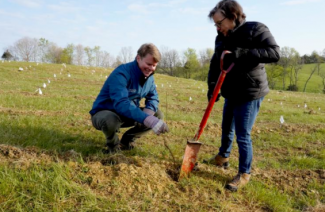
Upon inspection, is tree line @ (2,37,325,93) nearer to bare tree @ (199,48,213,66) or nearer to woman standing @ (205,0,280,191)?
bare tree @ (199,48,213,66)

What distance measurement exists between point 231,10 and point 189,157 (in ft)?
5.65

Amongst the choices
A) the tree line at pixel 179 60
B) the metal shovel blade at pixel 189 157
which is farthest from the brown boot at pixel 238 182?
the tree line at pixel 179 60

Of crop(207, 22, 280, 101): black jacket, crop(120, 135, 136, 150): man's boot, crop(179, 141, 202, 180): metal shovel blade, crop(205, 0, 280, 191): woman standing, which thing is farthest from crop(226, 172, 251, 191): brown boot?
crop(120, 135, 136, 150): man's boot

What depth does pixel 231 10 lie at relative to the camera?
2.49 meters

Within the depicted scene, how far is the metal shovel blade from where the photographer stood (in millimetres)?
2773

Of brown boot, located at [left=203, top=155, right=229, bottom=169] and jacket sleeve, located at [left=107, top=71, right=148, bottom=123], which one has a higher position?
jacket sleeve, located at [left=107, top=71, right=148, bottom=123]

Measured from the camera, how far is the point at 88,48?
184 ft

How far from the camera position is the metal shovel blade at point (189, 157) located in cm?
277

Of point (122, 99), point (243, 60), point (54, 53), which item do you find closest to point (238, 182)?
point (243, 60)

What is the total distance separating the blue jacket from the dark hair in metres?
1.29

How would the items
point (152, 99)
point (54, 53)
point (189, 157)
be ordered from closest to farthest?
point (189, 157), point (152, 99), point (54, 53)

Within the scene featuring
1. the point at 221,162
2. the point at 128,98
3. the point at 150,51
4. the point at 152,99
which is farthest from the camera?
the point at 152,99

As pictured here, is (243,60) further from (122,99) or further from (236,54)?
(122,99)

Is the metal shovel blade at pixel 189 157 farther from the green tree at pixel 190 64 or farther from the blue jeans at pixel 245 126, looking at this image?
the green tree at pixel 190 64
